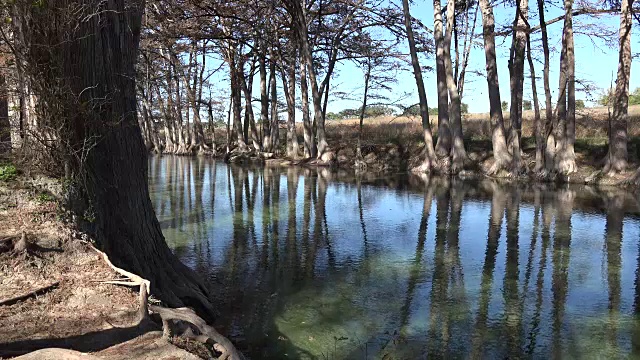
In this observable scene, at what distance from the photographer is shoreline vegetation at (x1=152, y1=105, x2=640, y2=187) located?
20.7m

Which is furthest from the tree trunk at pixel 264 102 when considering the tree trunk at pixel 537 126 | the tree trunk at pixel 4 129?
the tree trunk at pixel 4 129

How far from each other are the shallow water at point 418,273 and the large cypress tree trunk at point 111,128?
108cm

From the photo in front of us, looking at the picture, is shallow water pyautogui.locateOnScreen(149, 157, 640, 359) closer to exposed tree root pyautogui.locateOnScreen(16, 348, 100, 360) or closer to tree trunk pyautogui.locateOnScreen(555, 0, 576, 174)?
exposed tree root pyautogui.locateOnScreen(16, 348, 100, 360)

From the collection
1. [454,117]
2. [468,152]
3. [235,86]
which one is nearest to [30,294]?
[454,117]

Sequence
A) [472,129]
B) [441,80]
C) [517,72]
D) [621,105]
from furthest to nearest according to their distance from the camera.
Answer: [472,129] < [441,80] < [517,72] < [621,105]

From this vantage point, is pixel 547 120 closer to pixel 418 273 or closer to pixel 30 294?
pixel 418 273

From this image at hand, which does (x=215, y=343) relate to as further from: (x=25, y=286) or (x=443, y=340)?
(x=443, y=340)

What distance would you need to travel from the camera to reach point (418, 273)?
788 centimetres

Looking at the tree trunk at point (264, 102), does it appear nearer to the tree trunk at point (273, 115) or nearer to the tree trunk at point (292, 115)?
the tree trunk at point (273, 115)

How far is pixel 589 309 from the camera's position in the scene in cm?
636

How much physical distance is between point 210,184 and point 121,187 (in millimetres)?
14715

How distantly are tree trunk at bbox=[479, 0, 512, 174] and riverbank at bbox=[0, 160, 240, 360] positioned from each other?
20167 millimetres

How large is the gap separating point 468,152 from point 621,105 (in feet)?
24.8

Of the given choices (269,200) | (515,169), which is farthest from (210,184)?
(515,169)
